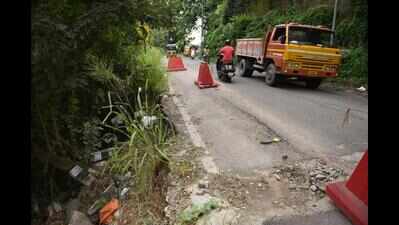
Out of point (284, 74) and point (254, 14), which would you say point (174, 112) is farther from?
point (254, 14)

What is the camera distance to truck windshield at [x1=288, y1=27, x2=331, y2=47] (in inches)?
414

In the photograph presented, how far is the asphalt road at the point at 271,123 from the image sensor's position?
186 inches

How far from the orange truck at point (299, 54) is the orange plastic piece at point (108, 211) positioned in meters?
7.67

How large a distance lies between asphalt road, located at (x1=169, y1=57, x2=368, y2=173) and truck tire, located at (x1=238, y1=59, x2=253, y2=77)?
3.51 meters

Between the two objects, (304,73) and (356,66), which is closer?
(304,73)

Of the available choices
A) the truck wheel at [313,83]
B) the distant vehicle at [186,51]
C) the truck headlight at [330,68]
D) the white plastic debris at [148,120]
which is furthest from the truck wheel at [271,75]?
the distant vehicle at [186,51]

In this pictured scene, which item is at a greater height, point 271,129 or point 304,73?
point 304,73

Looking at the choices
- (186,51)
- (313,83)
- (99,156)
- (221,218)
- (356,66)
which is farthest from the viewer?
(186,51)

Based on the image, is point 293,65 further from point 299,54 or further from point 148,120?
point 148,120

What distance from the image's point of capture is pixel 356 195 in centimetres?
304

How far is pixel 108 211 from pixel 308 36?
907cm

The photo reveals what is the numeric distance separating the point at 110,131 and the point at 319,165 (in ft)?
12.2

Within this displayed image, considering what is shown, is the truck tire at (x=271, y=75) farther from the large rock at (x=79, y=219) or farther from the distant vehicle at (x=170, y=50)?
the large rock at (x=79, y=219)

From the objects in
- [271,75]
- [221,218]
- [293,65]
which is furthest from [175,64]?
[221,218]
